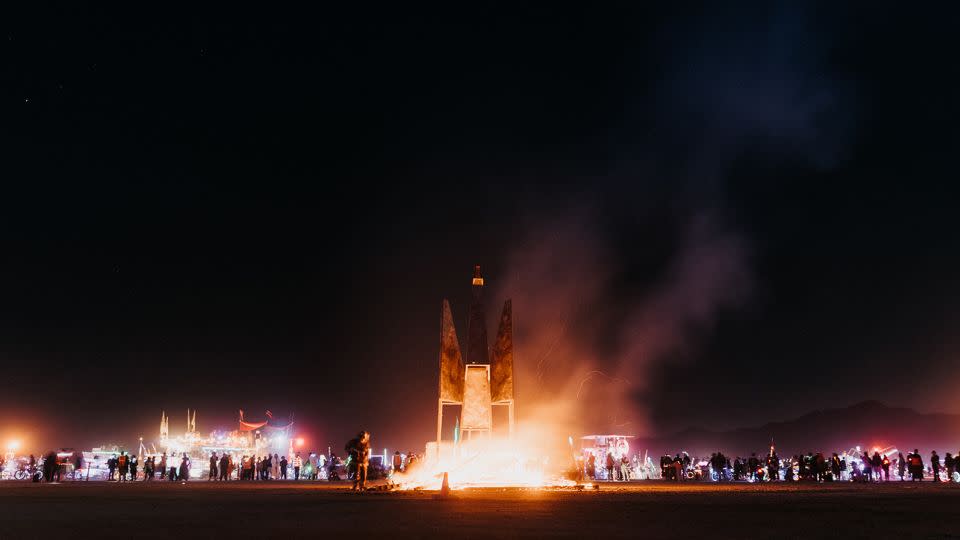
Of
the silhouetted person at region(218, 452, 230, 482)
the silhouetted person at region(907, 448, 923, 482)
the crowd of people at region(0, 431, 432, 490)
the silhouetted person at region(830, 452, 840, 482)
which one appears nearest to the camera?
the crowd of people at region(0, 431, 432, 490)

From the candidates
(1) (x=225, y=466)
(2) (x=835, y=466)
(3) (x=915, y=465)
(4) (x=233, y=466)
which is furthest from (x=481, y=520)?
(4) (x=233, y=466)

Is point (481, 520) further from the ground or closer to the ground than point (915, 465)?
further from the ground

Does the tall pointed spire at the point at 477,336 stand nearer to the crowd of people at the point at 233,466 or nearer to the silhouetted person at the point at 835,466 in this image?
the crowd of people at the point at 233,466

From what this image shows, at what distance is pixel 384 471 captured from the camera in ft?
124

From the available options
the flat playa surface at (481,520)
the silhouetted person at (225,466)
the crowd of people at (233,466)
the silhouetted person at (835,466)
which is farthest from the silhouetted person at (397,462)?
the silhouetted person at (835,466)

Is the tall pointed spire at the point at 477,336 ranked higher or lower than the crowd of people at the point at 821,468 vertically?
higher

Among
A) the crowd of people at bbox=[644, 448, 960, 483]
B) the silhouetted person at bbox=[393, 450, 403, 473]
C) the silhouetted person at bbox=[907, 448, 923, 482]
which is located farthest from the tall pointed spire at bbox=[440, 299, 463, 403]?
the silhouetted person at bbox=[907, 448, 923, 482]

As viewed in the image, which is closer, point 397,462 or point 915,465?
point 915,465

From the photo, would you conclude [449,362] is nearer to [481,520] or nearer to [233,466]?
[481,520]

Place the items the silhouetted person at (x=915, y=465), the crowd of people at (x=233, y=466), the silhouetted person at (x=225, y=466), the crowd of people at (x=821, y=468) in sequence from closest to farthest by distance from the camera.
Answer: the crowd of people at (x=233, y=466) < the silhouetted person at (x=915, y=465) < the crowd of people at (x=821, y=468) < the silhouetted person at (x=225, y=466)

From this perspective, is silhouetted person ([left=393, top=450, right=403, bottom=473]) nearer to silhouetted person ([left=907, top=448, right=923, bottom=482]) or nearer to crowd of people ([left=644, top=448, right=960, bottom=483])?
crowd of people ([left=644, top=448, right=960, bottom=483])

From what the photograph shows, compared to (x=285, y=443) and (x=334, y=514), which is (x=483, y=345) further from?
(x=285, y=443)

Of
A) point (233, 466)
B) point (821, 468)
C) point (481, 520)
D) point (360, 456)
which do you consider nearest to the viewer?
point (481, 520)

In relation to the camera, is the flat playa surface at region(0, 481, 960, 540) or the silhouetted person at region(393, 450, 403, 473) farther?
the silhouetted person at region(393, 450, 403, 473)
